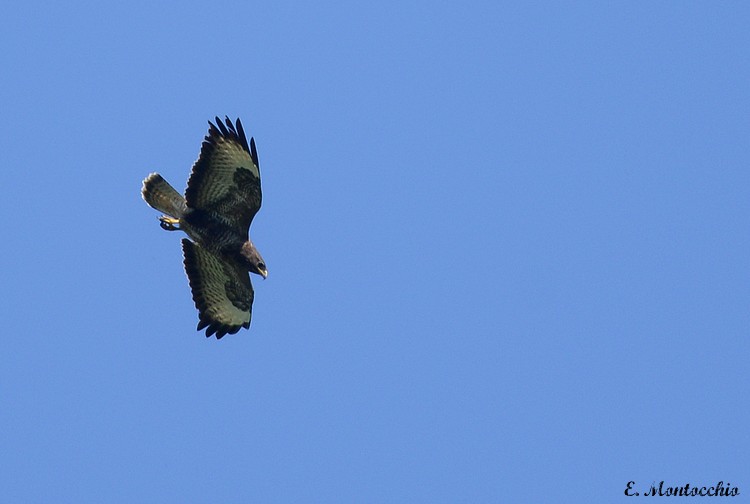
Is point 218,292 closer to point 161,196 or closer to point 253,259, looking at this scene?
point 253,259

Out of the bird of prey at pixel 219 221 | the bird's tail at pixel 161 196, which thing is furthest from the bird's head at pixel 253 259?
the bird's tail at pixel 161 196

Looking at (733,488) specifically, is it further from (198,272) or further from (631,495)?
(198,272)

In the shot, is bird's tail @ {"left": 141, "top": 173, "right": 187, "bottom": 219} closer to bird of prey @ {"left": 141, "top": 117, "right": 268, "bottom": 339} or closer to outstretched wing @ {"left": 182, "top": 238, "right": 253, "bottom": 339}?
bird of prey @ {"left": 141, "top": 117, "right": 268, "bottom": 339}

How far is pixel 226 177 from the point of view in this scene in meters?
13.1

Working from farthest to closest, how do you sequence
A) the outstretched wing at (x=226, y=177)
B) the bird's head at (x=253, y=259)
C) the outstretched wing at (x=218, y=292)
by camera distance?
1. the outstretched wing at (x=218, y=292)
2. the bird's head at (x=253, y=259)
3. the outstretched wing at (x=226, y=177)

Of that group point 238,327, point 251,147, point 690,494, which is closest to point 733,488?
point 690,494

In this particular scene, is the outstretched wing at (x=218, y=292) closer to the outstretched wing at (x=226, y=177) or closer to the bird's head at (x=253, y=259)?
the bird's head at (x=253, y=259)

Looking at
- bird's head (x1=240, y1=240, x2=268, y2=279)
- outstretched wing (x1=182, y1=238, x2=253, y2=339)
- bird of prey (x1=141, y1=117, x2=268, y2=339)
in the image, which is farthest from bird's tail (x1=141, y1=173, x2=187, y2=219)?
bird's head (x1=240, y1=240, x2=268, y2=279)

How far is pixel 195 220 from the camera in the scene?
13352mm

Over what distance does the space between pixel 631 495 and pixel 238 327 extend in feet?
18.6

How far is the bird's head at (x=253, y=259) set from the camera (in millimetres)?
13547

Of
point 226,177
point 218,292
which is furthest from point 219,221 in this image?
point 218,292

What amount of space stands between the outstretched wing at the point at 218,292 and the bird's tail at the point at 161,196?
511mm

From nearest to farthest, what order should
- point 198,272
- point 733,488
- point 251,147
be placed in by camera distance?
point 251,147
point 198,272
point 733,488
